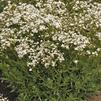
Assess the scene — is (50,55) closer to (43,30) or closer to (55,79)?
(55,79)

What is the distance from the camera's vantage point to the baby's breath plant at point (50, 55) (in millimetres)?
8344

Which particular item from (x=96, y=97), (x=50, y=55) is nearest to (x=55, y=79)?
(x=50, y=55)

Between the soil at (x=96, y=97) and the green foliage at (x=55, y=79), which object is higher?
the green foliage at (x=55, y=79)

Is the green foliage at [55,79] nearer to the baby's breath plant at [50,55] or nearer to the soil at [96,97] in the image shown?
the baby's breath plant at [50,55]

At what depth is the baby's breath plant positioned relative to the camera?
27.4ft

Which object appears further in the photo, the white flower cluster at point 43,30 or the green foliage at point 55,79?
the green foliage at point 55,79

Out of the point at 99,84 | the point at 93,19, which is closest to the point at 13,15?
the point at 93,19

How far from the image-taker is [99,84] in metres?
8.95

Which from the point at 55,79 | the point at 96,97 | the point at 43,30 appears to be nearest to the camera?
the point at 55,79

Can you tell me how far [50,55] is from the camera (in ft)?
26.8

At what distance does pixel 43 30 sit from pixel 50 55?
2.26 feet

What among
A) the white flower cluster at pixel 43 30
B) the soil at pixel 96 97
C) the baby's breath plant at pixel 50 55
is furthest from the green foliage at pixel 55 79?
the soil at pixel 96 97

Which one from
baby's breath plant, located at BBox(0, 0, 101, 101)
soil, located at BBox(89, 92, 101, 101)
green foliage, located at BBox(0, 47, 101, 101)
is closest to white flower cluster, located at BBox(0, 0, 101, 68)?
baby's breath plant, located at BBox(0, 0, 101, 101)

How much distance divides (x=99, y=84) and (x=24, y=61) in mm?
1711
